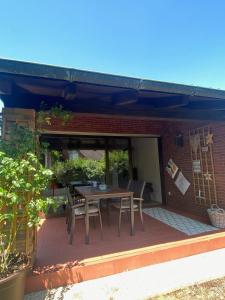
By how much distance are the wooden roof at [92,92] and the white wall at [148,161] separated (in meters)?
3.23

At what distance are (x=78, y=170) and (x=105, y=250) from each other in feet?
10.8

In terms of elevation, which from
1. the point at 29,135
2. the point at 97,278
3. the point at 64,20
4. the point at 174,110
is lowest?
the point at 97,278

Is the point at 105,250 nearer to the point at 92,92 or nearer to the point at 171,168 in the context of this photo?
the point at 92,92

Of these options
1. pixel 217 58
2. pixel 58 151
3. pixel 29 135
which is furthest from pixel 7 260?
pixel 217 58

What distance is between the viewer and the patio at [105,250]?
2.55m

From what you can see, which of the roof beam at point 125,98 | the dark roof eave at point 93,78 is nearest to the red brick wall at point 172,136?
the roof beam at point 125,98

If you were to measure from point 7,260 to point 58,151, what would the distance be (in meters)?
3.98

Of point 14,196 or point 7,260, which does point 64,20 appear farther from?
point 7,260

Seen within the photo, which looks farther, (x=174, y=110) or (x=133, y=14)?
(x=133, y=14)

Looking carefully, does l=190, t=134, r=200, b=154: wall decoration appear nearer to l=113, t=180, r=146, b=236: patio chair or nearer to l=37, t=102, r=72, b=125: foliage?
l=113, t=180, r=146, b=236: patio chair

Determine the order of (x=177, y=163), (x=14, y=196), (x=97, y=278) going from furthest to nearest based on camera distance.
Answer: (x=177, y=163), (x=97, y=278), (x=14, y=196)

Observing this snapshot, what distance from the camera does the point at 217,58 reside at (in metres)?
7.22

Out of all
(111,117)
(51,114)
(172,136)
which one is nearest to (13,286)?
(51,114)

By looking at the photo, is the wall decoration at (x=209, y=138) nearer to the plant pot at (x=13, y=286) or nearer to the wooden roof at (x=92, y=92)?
the wooden roof at (x=92, y=92)
